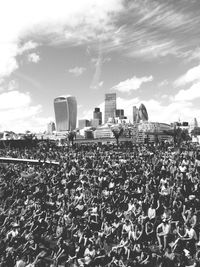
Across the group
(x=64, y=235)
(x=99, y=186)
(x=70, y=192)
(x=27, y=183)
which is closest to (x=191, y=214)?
(x=64, y=235)

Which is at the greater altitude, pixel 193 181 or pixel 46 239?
pixel 193 181

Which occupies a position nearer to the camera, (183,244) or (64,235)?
(183,244)

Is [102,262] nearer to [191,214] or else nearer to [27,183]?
[191,214]

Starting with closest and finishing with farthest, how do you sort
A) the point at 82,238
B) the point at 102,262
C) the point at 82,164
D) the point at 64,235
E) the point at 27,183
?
the point at 102,262 < the point at 82,238 < the point at 64,235 < the point at 27,183 < the point at 82,164

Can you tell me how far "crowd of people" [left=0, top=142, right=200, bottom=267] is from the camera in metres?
9.88

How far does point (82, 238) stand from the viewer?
1141cm

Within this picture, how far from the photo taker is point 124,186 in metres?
18.3

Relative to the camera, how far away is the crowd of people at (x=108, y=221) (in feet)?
32.4

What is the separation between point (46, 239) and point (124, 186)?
23.7 ft

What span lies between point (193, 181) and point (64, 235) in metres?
8.51

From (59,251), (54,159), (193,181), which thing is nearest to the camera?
(59,251)

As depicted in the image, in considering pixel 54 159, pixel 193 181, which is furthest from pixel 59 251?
pixel 54 159

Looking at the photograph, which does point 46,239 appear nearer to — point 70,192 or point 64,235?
point 64,235

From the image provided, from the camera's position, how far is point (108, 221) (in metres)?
13.4
